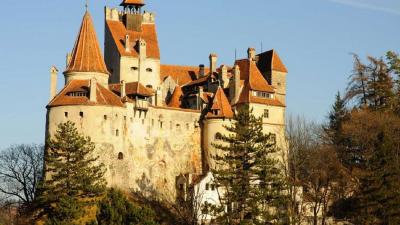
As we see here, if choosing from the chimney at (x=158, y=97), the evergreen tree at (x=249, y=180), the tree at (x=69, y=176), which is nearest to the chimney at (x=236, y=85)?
the chimney at (x=158, y=97)

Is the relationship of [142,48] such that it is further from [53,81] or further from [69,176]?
[69,176]

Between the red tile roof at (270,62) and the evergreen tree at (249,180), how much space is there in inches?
988

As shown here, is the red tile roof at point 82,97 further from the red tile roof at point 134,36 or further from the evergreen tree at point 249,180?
the evergreen tree at point 249,180

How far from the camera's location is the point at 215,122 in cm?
8738

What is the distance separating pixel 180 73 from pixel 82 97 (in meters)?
20.2

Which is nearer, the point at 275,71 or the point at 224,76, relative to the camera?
the point at 224,76

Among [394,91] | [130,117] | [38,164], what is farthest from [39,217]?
[394,91]

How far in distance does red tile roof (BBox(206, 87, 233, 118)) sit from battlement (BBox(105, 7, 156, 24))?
539 inches

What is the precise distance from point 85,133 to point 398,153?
30.8 meters

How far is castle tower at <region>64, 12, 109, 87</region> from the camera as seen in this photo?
8300 centimetres

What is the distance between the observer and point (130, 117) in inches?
3228

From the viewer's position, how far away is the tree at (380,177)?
73062mm

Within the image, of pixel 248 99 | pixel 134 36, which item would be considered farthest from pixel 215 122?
pixel 134 36

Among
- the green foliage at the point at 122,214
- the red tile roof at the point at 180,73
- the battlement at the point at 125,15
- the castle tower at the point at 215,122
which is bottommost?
the green foliage at the point at 122,214
